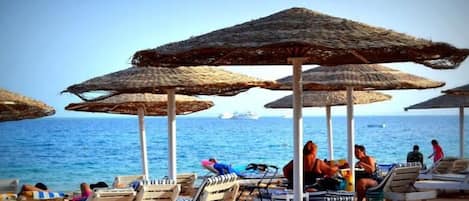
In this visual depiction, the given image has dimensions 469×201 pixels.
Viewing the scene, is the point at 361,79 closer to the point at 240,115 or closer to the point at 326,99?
the point at 326,99

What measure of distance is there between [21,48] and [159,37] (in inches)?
457

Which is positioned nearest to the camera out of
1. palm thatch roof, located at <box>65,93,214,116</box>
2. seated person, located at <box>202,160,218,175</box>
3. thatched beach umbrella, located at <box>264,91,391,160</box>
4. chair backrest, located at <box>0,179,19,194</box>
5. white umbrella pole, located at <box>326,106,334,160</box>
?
chair backrest, located at <box>0,179,19,194</box>

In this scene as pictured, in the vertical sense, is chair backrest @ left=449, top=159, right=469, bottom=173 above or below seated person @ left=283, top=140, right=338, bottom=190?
below

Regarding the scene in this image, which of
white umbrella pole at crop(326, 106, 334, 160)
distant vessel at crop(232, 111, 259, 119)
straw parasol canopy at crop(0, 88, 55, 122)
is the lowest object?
white umbrella pole at crop(326, 106, 334, 160)

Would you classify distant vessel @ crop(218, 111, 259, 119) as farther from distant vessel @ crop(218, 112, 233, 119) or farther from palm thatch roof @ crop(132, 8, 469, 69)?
palm thatch roof @ crop(132, 8, 469, 69)

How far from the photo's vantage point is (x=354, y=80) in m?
9.45

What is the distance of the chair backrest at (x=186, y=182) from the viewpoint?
9578 mm

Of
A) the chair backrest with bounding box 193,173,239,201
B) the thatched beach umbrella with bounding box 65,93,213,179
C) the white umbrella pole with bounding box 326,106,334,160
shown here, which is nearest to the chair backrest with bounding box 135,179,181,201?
the chair backrest with bounding box 193,173,239,201

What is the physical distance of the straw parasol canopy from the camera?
8559 mm

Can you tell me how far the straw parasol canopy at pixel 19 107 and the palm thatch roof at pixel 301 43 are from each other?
2130 mm

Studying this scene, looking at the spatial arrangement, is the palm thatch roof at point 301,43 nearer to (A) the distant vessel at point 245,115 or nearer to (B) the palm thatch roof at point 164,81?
(B) the palm thatch roof at point 164,81

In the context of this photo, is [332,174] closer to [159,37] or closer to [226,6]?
[226,6]

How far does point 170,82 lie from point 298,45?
8.45 feet

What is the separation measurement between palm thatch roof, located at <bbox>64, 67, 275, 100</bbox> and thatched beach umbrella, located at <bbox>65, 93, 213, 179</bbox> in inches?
52.5
